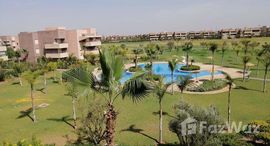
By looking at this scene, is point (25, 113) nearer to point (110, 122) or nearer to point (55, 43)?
point (110, 122)

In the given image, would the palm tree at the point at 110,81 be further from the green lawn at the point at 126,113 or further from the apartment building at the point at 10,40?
→ the apartment building at the point at 10,40

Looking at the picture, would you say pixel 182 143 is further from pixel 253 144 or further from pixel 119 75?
pixel 119 75

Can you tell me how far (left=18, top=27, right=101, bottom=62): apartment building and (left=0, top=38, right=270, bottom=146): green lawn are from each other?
2625 cm

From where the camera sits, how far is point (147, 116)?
2177 cm

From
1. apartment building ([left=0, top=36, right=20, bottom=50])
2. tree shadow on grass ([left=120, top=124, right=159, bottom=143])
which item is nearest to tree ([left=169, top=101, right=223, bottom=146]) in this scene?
tree shadow on grass ([left=120, top=124, right=159, bottom=143])

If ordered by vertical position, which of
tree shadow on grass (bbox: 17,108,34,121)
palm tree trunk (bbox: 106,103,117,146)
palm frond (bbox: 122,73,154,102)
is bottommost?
tree shadow on grass (bbox: 17,108,34,121)

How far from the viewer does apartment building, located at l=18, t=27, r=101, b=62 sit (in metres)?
57.7

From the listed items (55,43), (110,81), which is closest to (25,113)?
(110,81)

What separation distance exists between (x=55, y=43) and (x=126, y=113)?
40.5 metres

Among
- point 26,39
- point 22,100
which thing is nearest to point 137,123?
point 22,100

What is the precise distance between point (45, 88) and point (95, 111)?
73.5 feet

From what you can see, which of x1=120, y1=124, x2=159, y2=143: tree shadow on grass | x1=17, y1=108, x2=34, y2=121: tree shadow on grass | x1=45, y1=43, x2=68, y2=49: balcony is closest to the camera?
x1=120, y1=124, x2=159, y2=143: tree shadow on grass

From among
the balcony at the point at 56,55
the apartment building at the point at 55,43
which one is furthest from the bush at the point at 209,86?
the balcony at the point at 56,55

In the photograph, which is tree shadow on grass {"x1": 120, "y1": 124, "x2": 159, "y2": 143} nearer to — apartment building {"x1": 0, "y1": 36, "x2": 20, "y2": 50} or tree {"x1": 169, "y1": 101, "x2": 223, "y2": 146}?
tree {"x1": 169, "y1": 101, "x2": 223, "y2": 146}
